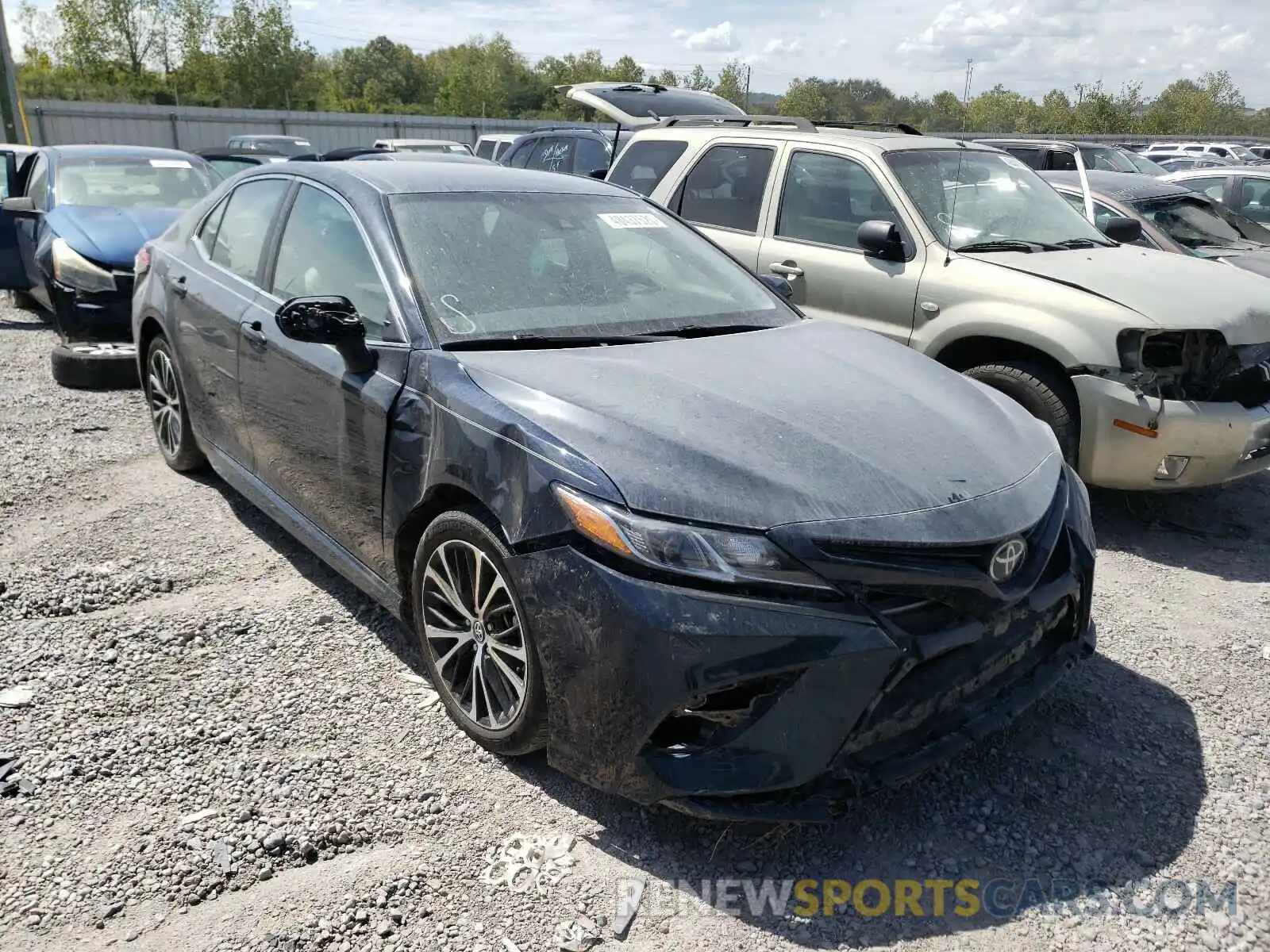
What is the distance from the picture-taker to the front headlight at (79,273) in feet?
22.7

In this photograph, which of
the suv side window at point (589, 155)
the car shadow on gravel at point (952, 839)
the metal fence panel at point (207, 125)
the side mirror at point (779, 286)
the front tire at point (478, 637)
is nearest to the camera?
the car shadow on gravel at point (952, 839)

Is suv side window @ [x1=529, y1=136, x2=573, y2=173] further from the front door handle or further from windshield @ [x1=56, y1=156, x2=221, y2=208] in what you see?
the front door handle

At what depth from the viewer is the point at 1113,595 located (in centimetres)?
431

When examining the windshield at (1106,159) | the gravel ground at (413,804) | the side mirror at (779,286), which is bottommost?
the gravel ground at (413,804)

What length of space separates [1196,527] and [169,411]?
5384 millimetres

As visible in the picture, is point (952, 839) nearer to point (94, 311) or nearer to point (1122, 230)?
point (1122, 230)

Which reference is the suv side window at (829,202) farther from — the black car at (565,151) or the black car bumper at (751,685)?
the black car at (565,151)

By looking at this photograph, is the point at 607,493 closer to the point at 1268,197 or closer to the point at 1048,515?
the point at 1048,515

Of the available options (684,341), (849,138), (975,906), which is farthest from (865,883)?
(849,138)

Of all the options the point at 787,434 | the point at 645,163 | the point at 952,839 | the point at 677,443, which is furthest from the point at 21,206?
the point at 952,839

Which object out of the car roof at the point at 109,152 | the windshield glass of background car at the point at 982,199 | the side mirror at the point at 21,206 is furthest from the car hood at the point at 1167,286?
the car roof at the point at 109,152

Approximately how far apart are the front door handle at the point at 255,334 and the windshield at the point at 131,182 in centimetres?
544

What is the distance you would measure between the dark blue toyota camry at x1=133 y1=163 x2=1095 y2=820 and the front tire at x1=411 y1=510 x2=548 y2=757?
10 millimetres

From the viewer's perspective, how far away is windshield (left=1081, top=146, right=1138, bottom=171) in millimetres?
15055
